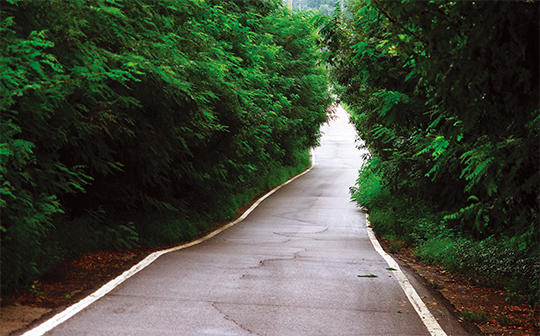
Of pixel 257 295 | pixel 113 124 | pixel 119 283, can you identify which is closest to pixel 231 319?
pixel 257 295

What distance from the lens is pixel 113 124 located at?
970cm

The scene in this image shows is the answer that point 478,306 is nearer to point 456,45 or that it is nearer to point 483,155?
point 483,155

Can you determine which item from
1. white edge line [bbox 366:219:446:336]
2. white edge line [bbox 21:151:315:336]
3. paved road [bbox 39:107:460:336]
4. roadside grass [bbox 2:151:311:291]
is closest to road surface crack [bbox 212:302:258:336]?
paved road [bbox 39:107:460:336]

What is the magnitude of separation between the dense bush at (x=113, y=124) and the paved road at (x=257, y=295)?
1528 mm

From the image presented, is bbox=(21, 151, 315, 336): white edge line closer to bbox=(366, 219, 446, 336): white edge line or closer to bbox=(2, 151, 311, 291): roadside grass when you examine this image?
bbox=(2, 151, 311, 291): roadside grass

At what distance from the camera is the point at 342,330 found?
245 inches

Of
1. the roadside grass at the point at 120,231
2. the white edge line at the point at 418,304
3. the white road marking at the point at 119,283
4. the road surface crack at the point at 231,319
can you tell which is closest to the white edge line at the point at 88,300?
the white road marking at the point at 119,283

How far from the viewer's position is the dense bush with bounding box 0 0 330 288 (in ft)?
23.2

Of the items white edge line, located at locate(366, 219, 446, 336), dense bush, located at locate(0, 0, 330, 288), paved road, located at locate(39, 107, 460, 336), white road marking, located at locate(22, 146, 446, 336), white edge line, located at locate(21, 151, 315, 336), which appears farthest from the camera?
dense bush, located at locate(0, 0, 330, 288)

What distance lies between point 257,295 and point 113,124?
430cm

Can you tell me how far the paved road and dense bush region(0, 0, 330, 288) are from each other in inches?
60.1

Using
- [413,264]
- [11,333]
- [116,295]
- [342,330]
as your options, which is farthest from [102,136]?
[413,264]

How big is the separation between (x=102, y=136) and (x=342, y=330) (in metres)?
6.17

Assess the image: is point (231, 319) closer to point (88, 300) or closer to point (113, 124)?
point (88, 300)
